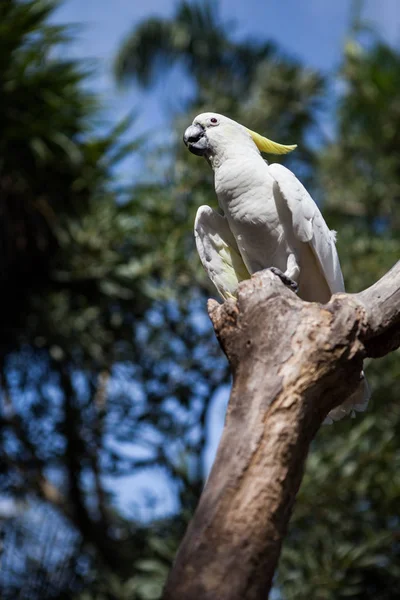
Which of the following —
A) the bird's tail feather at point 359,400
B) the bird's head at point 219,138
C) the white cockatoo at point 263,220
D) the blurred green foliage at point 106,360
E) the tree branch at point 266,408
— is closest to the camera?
the tree branch at point 266,408

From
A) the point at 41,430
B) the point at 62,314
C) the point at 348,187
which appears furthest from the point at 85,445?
the point at 348,187

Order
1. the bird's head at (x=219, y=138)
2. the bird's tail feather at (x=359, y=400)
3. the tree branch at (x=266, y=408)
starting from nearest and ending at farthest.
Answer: the tree branch at (x=266, y=408), the bird's tail feather at (x=359, y=400), the bird's head at (x=219, y=138)

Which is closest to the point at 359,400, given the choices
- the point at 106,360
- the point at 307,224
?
the point at 307,224

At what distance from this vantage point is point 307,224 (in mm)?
2148

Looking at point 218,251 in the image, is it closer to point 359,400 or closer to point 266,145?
point 266,145

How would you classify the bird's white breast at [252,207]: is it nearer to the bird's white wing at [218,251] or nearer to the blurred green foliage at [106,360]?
the bird's white wing at [218,251]

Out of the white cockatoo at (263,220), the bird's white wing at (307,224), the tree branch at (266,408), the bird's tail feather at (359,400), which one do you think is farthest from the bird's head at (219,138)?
the bird's tail feather at (359,400)

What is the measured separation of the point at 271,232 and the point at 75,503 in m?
3.12

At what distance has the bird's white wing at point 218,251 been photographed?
240 cm

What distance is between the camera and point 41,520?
470cm

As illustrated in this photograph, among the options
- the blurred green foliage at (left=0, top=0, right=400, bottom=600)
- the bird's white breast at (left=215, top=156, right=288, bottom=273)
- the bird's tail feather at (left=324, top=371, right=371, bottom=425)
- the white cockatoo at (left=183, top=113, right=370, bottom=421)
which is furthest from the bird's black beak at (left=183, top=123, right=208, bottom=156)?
the blurred green foliage at (left=0, top=0, right=400, bottom=600)

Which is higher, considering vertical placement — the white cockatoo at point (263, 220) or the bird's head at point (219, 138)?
the bird's head at point (219, 138)

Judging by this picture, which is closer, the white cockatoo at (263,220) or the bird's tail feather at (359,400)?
the bird's tail feather at (359,400)

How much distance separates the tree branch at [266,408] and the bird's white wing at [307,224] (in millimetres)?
355
